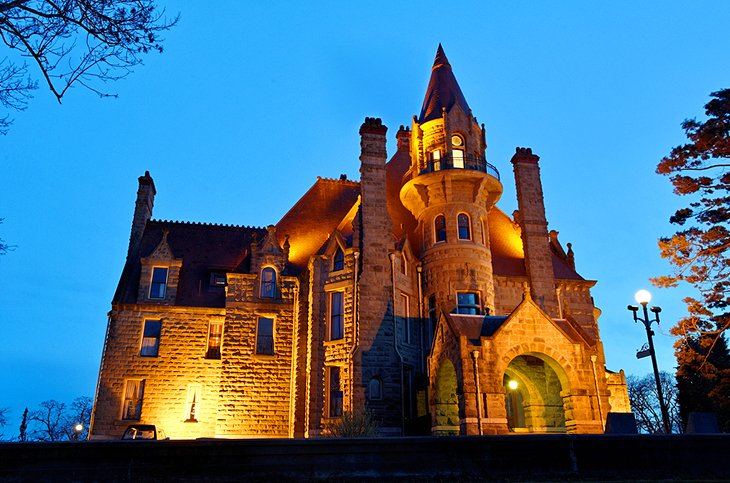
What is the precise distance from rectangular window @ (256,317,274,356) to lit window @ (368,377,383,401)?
5.95 m

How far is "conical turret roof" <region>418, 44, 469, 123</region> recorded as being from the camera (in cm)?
3022

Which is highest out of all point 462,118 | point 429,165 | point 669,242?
point 462,118

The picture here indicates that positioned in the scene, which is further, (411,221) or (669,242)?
(411,221)

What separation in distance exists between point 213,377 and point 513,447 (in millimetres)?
18273

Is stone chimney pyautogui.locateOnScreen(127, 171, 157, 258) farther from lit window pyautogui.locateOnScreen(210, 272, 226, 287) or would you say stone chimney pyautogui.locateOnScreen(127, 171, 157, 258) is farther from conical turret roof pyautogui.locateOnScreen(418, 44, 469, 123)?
conical turret roof pyautogui.locateOnScreen(418, 44, 469, 123)

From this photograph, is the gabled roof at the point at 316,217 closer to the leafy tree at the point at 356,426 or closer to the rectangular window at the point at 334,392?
the rectangular window at the point at 334,392

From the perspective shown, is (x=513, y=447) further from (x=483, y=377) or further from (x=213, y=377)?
(x=213, y=377)

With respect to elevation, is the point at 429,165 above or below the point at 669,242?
above

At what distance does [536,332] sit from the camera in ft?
68.0

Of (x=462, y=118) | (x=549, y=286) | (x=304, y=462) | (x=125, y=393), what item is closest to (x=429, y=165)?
(x=462, y=118)

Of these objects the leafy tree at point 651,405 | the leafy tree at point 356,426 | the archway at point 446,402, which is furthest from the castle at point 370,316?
the leafy tree at point 651,405

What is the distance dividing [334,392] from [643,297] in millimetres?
13376

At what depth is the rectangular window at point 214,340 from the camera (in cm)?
2700

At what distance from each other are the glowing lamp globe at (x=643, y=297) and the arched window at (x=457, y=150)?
13.1m
